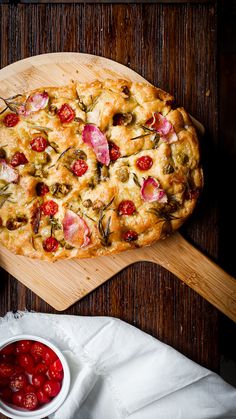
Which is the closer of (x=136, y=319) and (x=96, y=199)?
(x=96, y=199)

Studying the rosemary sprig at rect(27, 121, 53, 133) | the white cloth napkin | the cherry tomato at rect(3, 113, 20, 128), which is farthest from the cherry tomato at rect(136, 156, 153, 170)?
the white cloth napkin

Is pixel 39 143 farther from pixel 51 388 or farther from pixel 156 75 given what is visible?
pixel 51 388

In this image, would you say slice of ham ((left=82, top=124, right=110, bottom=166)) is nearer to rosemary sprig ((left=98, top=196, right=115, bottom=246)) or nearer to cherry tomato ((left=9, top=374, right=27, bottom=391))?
rosemary sprig ((left=98, top=196, right=115, bottom=246))

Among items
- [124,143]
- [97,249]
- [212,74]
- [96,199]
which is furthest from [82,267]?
[212,74]

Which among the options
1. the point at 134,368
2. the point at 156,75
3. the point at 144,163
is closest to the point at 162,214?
the point at 144,163

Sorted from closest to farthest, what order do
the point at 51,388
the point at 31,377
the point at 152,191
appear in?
the point at 152,191 < the point at 51,388 < the point at 31,377

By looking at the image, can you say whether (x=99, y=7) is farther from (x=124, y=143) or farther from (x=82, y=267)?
(x=82, y=267)
